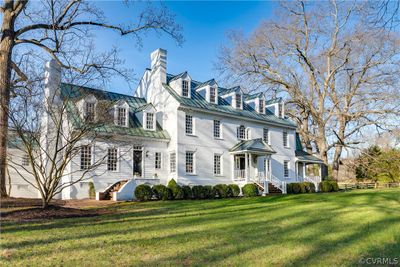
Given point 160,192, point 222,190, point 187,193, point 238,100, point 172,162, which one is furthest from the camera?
point 238,100

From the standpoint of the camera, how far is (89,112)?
476 inches

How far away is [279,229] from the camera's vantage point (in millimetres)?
8016

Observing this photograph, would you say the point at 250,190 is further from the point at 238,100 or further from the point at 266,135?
the point at 238,100

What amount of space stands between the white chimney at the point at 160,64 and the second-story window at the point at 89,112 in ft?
42.0

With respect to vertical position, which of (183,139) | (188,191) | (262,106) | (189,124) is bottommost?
(188,191)

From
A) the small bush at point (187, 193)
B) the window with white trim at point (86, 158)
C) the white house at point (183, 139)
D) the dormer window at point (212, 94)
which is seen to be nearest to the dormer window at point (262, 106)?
the white house at point (183, 139)

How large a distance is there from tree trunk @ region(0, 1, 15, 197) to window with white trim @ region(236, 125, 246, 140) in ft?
53.7

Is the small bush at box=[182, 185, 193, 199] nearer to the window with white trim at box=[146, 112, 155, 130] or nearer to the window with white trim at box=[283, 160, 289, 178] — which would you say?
the window with white trim at box=[146, 112, 155, 130]

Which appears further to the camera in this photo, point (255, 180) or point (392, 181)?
point (392, 181)

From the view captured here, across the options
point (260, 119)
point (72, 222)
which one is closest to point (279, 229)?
point (72, 222)

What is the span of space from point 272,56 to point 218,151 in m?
12.1

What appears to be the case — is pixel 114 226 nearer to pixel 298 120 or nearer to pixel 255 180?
pixel 255 180

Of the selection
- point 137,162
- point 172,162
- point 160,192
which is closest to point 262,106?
point 172,162

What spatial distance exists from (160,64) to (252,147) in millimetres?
8857
